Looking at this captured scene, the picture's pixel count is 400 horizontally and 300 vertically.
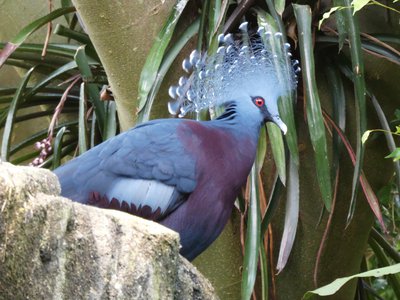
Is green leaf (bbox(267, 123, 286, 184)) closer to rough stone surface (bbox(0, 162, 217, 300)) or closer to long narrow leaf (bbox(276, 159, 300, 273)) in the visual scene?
long narrow leaf (bbox(276, 159, 300, 273))

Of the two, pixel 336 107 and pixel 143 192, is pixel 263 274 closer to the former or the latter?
pixel 143 192

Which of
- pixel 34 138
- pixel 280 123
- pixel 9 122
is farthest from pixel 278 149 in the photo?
pixel 34 138

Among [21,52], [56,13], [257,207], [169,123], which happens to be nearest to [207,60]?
[169,123]

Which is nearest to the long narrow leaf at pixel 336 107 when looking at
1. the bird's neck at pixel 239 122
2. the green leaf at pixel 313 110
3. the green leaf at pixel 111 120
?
the green leaf at pixel 313 110

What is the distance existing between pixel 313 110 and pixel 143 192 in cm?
60

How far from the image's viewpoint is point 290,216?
2545 mm

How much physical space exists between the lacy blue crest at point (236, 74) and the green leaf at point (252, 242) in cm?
24

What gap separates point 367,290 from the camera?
3658 millimetres

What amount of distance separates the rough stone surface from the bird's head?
1067mm

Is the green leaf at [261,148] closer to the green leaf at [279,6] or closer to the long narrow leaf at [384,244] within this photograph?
the green leaf at [279,6]

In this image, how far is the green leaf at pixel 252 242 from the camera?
230 cm

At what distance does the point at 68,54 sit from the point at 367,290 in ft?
5.36

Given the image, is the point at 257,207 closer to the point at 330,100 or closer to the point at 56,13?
the point at 330,100

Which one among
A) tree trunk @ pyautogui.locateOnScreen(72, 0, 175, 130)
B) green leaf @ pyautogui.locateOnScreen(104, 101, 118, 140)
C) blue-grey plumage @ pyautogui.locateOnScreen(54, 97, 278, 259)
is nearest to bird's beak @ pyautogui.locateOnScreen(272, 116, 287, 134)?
blue-grey plumage @ pyautogui.locateOnScreen(54, 97, 278, 259)
